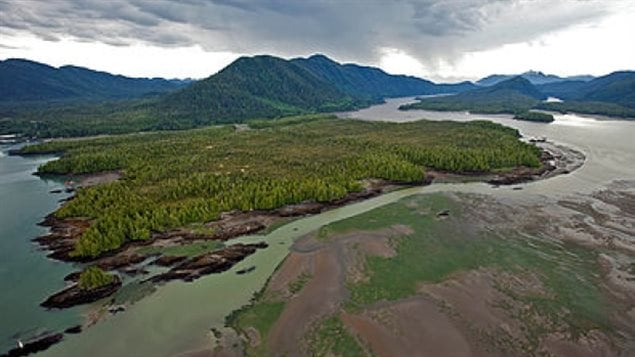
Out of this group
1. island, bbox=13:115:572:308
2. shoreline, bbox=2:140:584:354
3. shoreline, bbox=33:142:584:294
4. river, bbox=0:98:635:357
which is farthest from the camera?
island, bbox=13:115:572:308

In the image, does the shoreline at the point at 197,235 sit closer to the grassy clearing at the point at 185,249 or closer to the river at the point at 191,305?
the grassy clearing at the point at 185,249

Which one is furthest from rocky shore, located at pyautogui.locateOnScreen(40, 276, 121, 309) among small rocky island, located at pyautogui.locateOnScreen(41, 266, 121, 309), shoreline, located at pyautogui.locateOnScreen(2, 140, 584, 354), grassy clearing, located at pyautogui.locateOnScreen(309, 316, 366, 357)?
grassy clearing, located at pyautogui.locateOnScreen(309, 316, 366, 357)

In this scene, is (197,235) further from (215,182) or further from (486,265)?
(486,265)

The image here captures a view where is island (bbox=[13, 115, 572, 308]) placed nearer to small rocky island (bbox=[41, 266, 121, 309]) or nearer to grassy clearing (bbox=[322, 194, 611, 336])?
small rocky island (bbox=[41, 266, 121, 309])

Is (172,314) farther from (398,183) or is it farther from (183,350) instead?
(398,183)

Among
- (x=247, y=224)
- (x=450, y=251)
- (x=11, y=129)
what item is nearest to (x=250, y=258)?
(x=247, y=224)

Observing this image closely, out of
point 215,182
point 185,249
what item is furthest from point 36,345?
point 215,182

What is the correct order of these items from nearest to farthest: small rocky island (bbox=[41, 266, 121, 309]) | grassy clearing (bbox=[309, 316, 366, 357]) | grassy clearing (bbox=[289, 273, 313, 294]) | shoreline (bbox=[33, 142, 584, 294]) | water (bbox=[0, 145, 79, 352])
Answer: 1. grassy clearing (bbox=[309, 316, 366, 357])
2. water (bbox=[0, 145, 79, 352])
3. small rocky island (bbox=[41, 266, 121, 309])
4. grassy clearing (bbox=[289, 273, 313, 294])
5. shoreline (bbox=[33, 142, 584, 294])
